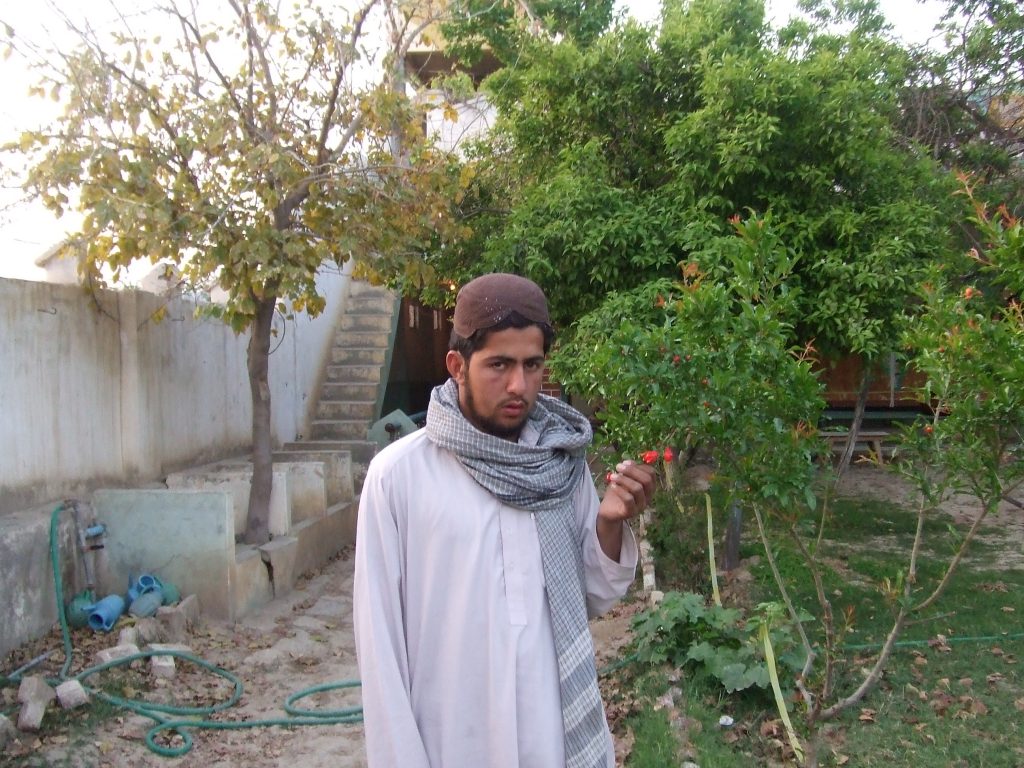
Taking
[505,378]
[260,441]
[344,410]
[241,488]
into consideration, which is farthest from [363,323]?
[505,378]

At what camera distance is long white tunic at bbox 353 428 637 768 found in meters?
1.91

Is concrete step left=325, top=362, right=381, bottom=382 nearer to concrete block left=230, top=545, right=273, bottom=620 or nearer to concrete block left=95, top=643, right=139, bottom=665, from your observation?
concrete block left=230, top=545, right=273, bottom=620

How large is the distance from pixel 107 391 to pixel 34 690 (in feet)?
8.69

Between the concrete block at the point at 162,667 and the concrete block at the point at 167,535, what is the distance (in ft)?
3.19

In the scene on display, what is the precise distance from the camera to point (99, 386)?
265 inches

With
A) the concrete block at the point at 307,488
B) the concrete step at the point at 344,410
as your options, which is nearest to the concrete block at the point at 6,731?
the concrete block at the point at 307,488

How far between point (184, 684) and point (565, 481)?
14.0 ft

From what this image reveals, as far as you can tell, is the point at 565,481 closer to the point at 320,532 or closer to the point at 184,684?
the point at 184,684

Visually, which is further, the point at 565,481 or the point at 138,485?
the point at 138,485

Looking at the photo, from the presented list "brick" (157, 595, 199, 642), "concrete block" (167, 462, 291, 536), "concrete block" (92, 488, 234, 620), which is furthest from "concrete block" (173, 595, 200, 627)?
"concrete block" (167, 462, 291, 536)

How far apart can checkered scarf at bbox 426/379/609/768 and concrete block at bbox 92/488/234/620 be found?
190 inches

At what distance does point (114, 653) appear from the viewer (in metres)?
5.43

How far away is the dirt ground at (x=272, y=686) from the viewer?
459cm

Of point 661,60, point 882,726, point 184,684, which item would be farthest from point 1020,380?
point 661,60
